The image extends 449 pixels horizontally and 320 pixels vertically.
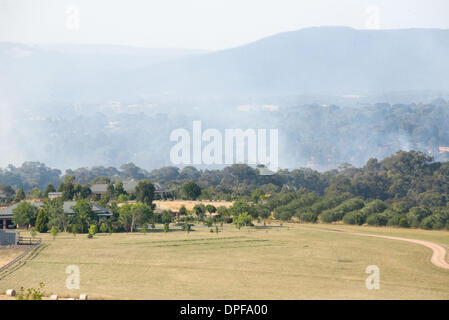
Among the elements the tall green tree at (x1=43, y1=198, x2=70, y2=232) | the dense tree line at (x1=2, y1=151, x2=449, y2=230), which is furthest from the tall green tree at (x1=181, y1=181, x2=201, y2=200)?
the tall green tree at (x1=43, y1=198, x2=70, y2=232)

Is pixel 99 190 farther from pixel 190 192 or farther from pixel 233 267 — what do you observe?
pixel 233 267

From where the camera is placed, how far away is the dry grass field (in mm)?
41719

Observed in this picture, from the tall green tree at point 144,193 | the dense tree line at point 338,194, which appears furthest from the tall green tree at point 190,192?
the tall green tree at point 144,193

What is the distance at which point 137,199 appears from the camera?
335 ft

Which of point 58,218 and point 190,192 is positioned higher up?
point 58,218

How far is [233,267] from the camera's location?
169ft

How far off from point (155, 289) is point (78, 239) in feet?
93.0

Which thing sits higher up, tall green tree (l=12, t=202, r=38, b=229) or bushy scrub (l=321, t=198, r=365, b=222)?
tall green tree (l=12, t=202, r=38, b=229)

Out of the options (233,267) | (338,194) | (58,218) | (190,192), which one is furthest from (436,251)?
(338,194)

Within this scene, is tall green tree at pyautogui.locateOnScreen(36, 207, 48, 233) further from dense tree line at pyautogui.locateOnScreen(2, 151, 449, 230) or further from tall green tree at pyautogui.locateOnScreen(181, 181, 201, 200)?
tall green tree at pyautogui.locateOnScreen(181, 181, 201, 200)

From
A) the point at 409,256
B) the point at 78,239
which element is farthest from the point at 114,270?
the point at 409,256

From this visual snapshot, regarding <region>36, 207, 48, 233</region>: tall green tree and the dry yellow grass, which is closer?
the dry yellow grass
